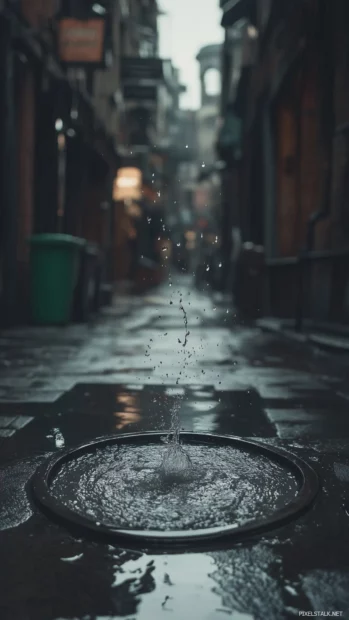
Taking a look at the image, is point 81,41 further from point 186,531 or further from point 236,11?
point 186,531

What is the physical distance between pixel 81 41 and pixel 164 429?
10380mm

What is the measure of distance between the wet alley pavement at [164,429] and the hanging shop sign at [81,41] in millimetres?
6797

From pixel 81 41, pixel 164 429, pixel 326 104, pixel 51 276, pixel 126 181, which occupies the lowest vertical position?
pixel 164 429

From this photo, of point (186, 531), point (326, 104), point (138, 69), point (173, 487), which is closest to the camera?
point (186, 531)

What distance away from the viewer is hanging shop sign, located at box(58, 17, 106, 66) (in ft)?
37.6

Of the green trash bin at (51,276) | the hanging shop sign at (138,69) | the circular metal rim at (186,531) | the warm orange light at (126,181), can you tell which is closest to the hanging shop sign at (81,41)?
the green trash bin at (51,276)

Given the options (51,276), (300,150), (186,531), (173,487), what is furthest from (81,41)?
(186,531)

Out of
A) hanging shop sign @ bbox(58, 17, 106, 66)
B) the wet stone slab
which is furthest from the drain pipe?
the wet stone slab

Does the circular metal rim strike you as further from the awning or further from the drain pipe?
the awning

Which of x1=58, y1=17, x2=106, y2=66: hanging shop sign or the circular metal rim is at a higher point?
x1=58, y1=17, x2=106, y2=66: hanging shop sign

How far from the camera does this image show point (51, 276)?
9.02 metres

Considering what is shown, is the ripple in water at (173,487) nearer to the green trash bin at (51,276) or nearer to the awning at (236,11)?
the green trash bin at (51,276)

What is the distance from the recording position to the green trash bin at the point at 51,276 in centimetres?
898

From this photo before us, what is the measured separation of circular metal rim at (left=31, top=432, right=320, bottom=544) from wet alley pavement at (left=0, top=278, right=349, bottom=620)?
0.03m
